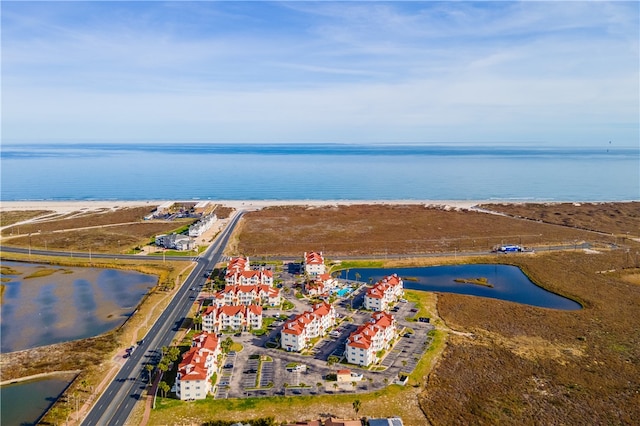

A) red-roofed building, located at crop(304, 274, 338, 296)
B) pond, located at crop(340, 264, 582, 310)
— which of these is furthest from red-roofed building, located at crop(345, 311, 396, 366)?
pond, located at crop(340, 264, 582, 310)

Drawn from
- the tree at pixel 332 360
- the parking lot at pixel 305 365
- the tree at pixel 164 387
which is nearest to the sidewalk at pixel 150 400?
the tree at pixel 164 387

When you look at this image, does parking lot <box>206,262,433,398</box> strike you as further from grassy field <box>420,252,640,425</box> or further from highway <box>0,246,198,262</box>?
highway <box>0,246,198,262</box>

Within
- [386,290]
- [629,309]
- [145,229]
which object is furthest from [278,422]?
[145,229]

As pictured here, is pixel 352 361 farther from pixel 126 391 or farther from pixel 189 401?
pixel 126 391

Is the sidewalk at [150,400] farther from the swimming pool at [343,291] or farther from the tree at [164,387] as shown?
the swimming pool at [343,291]

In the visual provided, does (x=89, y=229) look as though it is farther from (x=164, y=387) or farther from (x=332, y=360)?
(x=332, y=360)
